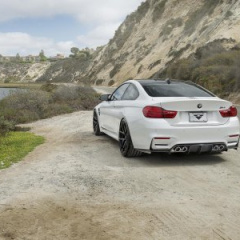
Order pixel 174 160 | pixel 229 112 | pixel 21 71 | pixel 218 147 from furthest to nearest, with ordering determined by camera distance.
Result: pixel 21 71, pixel 174 160, pixel 229 112, pixel 218 147

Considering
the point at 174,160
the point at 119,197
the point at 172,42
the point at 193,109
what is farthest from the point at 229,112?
the point at 172,42

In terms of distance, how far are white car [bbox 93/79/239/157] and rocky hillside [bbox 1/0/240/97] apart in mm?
19947

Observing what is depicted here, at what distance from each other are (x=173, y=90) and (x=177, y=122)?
0.99m

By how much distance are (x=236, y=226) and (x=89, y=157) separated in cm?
403

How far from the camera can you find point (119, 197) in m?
5.12

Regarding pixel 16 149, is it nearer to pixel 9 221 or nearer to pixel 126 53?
pixel 9 221

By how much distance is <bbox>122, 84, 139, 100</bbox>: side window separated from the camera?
7694 mm

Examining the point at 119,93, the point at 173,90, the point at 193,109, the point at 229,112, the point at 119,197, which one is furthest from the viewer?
the point at 119,93

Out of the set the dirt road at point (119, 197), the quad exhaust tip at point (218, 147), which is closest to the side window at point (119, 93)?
the dirt road at point (119, 197)

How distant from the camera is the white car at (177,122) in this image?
6.64 meters

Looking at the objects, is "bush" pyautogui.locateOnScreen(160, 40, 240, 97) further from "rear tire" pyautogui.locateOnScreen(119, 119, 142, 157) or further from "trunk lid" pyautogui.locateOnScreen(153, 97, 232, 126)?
"trunk lid" pyautogui.locateOnScreen(153, 97, 232, 126)

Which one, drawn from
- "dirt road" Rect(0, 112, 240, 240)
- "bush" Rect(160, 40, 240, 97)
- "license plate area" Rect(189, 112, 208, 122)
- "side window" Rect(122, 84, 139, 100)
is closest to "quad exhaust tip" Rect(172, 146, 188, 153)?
"dirt road" Rect(0, 112, 240, 240)

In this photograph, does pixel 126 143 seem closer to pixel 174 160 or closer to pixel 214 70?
pixel 174 160

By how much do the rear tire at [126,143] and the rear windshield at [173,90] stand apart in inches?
31.8
